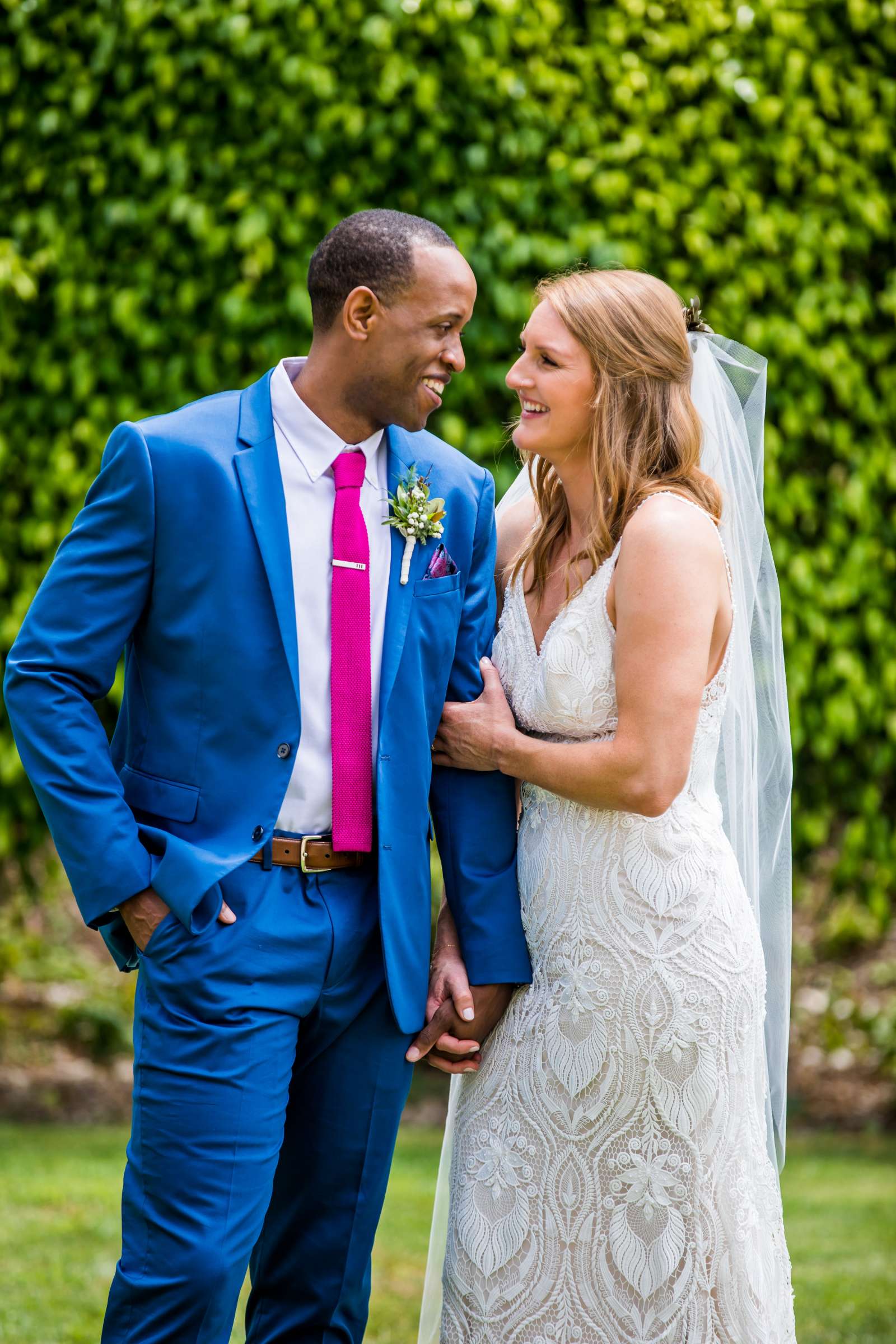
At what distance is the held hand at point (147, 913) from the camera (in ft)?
7.91

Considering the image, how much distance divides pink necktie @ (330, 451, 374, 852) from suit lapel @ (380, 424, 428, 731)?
0.10 feet

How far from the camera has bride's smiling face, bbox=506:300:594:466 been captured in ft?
9.02

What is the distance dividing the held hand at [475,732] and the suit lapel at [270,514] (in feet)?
1.26

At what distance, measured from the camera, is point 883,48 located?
457 centimetres

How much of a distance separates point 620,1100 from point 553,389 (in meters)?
1.32

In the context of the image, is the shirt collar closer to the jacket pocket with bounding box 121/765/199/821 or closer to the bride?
the bride

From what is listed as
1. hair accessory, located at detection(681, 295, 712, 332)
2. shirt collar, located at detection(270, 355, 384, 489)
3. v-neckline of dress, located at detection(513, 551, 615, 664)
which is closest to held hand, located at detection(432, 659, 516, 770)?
v-neckline of dress, located at detection(513, 551, 615, 664)

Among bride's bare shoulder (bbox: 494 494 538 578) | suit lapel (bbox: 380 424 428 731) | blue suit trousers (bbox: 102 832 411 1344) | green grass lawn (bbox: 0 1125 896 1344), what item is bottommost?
green grass lawn (bbox: 0 1125 896 1344)

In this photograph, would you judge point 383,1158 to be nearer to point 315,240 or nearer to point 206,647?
point 206,647

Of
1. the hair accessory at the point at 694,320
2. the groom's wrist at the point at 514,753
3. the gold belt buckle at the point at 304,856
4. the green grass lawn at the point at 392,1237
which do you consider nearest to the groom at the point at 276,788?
the gold belt buckle at the point at 304,856

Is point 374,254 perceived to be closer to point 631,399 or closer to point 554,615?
point 631,399

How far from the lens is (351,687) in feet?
8.38

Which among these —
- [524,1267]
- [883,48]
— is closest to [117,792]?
[524,1267]

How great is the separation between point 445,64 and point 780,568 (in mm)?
1875
